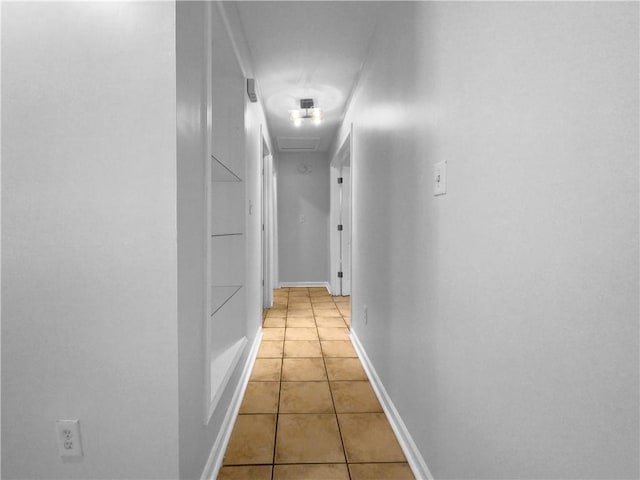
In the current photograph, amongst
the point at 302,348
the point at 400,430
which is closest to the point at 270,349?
the point at 302,348

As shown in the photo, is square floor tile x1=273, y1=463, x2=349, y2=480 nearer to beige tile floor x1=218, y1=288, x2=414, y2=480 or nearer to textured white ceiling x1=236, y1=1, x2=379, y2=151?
beige tile floor x1=218, y1=288, x2=414, y2=480

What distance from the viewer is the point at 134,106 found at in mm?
1154

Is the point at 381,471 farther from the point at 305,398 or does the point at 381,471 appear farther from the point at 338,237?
the point at 338,237

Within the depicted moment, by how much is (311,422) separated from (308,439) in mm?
156

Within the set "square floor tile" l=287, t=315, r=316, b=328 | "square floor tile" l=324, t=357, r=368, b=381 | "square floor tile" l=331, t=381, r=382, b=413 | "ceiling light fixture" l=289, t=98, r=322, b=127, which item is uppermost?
"ceiling light fixture" l=289, t=98, r=322, b=127

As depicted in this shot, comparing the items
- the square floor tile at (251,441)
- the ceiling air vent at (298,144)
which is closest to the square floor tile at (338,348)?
the square floor tile at (251,441)

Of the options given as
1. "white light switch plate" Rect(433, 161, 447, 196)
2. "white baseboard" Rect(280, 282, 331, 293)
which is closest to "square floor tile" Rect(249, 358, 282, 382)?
"white light switch plate" Rect(433, 161, 447, 196)

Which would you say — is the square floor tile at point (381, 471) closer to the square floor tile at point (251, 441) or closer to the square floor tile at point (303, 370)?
the square floor tile at point (251, 441)

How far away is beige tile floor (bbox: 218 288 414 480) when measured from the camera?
1614 millimetres

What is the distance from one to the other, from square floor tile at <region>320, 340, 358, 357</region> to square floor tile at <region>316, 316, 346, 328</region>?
49 cm

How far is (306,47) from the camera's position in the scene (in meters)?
2.59

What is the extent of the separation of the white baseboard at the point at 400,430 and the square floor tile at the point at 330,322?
109 centimetres

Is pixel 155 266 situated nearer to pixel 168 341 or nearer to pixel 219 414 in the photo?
pixel 168 341

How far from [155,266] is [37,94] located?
0.69m
